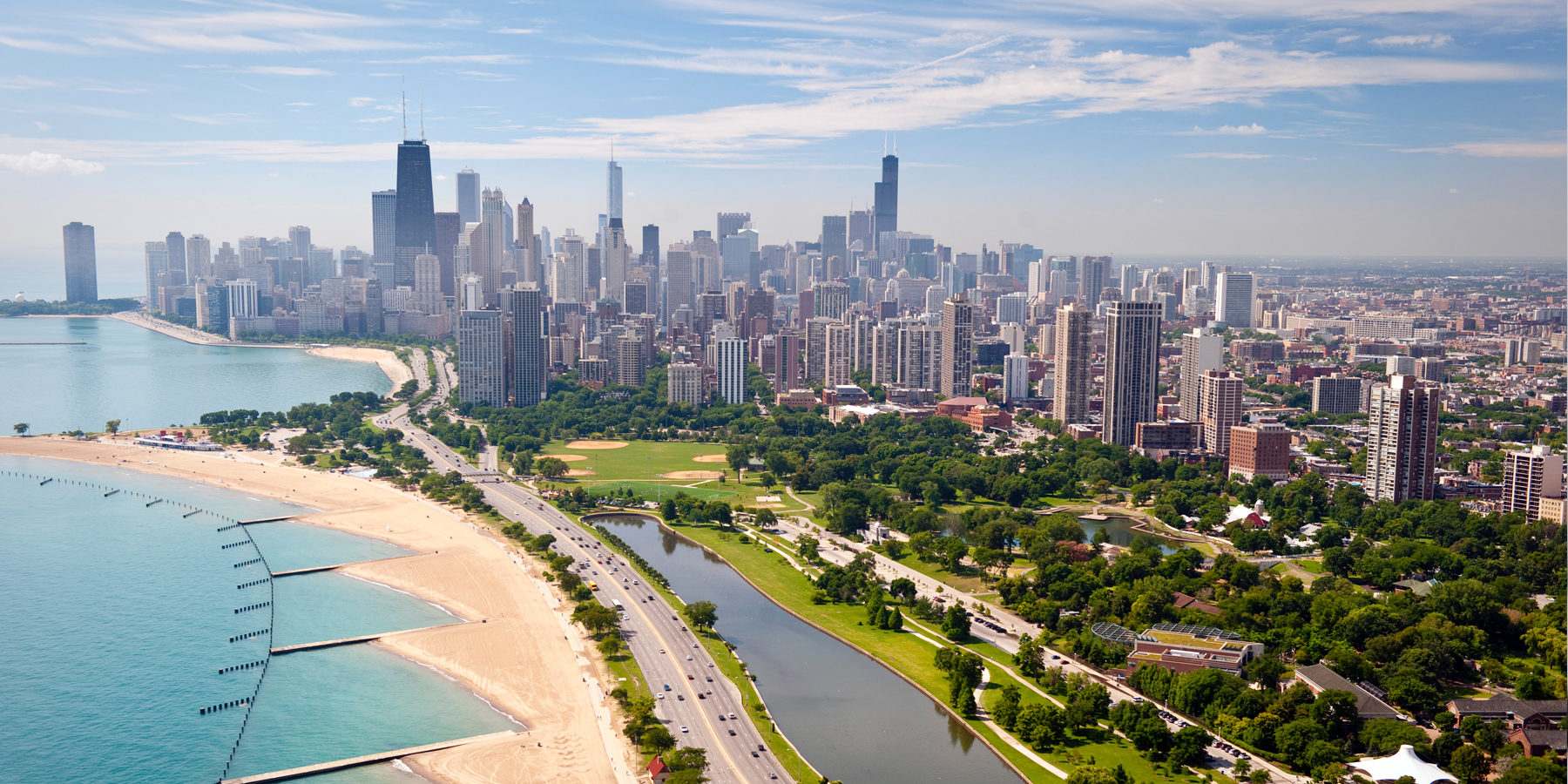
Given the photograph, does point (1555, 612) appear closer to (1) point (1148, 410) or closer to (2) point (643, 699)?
(2) point (643, 699)

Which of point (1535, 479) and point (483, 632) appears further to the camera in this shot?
point (1535, 479)

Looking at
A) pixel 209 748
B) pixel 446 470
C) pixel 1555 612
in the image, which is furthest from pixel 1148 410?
pixel 209 748

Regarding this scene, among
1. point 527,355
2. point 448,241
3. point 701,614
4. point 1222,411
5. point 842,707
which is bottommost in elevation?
point 842,707

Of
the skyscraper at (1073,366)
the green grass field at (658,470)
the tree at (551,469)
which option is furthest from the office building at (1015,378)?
the tree at (551,469)

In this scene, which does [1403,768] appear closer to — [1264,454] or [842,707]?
[842,707]

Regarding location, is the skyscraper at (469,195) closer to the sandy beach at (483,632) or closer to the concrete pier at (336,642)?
the sandy beach at (483,632)

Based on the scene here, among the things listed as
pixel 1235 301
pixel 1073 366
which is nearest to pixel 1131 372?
pixel 1073 366

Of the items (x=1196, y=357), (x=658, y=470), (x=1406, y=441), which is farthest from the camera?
(x=1196, y=357)
